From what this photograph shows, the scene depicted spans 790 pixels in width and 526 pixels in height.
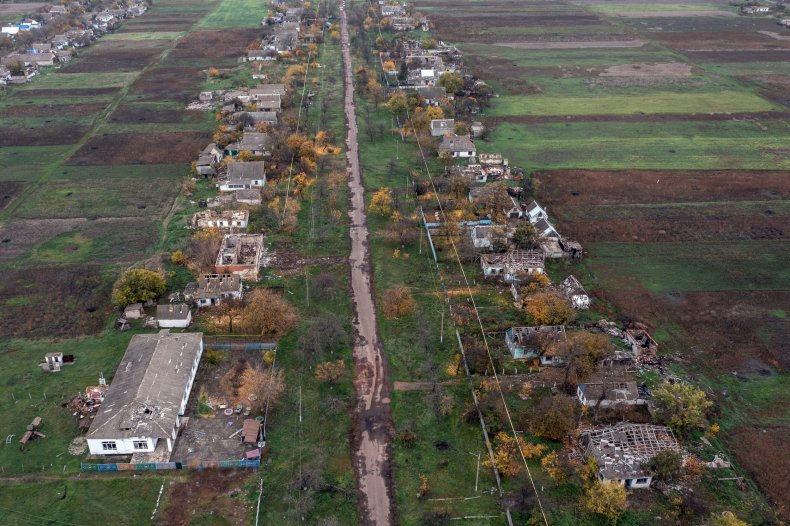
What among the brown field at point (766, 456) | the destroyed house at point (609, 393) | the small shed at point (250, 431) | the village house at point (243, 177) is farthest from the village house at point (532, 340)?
the village house at point (243, 177)

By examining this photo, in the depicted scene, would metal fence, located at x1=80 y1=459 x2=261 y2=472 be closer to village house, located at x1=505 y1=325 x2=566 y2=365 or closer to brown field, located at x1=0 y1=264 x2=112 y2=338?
brown field, located at x1=0 y1=264 x2=112 y2=338

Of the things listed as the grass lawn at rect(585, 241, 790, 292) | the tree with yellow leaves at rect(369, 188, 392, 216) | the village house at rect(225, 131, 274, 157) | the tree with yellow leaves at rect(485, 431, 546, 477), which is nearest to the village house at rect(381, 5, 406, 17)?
the village house at rect(225, 131, 274, 157)

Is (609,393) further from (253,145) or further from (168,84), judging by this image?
(168,84)

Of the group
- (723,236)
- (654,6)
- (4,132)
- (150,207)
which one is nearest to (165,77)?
(4,132)

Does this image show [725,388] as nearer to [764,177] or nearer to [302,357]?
[302,357]

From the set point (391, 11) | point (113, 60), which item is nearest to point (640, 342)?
point (113, 60)

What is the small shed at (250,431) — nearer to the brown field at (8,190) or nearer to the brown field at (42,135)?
the brown field at (8,190)

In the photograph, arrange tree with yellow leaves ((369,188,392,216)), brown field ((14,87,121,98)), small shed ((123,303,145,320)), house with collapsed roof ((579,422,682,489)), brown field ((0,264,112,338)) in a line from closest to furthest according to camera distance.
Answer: house with collapsed roof ((579,422,682,489)), brown field ((0,264,112,338)), small shed ((123,303,145,320)), tree with yellow leaves ((369,188,392,216)), brown field ((14,87,121,98))
